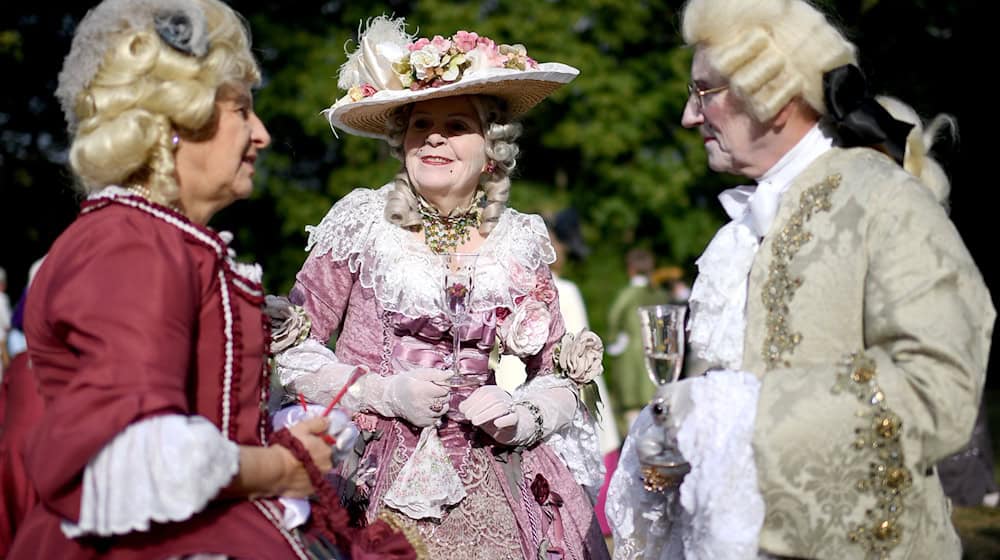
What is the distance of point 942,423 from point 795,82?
0.80 m

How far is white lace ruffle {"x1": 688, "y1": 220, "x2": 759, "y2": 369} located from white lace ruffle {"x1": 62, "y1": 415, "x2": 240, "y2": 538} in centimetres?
119

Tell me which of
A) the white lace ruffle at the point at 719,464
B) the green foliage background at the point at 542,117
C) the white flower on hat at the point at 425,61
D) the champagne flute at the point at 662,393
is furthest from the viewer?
the green foliage background at the point at 542,117

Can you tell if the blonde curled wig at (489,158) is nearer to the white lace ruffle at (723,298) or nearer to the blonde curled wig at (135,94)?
the white lace ruffle at (723,298)

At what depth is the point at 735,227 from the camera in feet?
8.91

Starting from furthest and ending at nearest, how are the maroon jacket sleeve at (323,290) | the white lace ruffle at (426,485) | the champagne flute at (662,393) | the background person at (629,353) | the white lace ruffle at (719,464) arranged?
the background person at (629,353) → the maroon jacket sleeve at (323,290) → the white lace ruffle at (426,485) → the champagne flute at (662,393) → the white lace ruffle at (719,464)

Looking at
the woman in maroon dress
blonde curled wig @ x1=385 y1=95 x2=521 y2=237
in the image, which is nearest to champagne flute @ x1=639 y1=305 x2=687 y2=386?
the woman in maroon dress

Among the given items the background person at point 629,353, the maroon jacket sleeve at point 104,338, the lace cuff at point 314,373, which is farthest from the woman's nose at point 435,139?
the background person at point 629,353

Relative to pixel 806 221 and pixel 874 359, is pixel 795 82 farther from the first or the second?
pixel 874 359

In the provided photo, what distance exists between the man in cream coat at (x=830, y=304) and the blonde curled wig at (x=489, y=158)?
1.04 m

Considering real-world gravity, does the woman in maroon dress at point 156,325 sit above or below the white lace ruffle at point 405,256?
above

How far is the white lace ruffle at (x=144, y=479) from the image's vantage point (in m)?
1.94

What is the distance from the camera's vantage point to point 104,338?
77.6 inches

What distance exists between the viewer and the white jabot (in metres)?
2.54

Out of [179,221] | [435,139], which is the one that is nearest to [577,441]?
[435,139]
